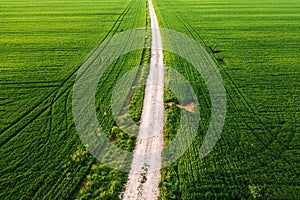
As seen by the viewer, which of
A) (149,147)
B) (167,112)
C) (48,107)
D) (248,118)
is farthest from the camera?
(48,107)

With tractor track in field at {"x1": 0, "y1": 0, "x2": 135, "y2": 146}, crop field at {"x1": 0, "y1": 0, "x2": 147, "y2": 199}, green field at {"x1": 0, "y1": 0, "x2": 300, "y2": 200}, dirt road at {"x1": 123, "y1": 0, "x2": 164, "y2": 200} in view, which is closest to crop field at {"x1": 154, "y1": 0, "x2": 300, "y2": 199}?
green field at {"x1": 0, "y1": 0, "x2": 300, "y2": 200}

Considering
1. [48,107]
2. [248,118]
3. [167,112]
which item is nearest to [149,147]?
[167,112]

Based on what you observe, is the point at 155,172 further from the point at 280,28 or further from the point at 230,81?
the point at 280,28

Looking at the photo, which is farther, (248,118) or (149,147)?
(248,118)

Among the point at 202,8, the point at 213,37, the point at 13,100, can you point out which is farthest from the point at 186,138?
the point at 202,8

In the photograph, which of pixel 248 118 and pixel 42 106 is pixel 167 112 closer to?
pixel 248 118

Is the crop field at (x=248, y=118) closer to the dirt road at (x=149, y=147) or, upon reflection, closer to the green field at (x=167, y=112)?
the green field at (x=167, y=112)

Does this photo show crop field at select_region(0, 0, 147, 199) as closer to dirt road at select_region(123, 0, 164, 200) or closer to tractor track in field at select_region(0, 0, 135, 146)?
tractor track in field at select_region(0, 0, 135, 146)
